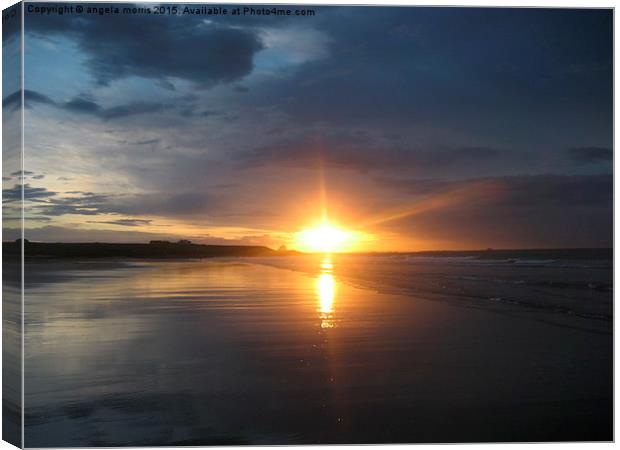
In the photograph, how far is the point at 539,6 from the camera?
4863 mm

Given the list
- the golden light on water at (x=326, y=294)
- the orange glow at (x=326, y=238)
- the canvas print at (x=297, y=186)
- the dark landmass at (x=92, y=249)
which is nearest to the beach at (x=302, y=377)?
the canvas print at (x=297, y=186)

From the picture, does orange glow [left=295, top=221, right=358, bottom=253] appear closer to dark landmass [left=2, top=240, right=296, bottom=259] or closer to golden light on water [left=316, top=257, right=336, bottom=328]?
dark landmass [left=2, top=240, right=296, bottom=259]

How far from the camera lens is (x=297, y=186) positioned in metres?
5.58

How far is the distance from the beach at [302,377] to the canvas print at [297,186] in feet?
0.07

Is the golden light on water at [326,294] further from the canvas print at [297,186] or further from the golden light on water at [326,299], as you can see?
the canvas print at [297,186]

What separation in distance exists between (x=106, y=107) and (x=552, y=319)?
17.9ft

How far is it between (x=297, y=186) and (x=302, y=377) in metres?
1.73

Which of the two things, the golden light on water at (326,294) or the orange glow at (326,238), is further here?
the golden light on water at (326,294)

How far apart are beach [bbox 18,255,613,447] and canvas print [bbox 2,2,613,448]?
0.07 ft

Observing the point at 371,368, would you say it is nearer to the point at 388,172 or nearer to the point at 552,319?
the point at 388,172

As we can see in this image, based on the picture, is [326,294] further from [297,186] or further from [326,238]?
[297,186]

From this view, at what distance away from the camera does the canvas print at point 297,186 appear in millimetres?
4465

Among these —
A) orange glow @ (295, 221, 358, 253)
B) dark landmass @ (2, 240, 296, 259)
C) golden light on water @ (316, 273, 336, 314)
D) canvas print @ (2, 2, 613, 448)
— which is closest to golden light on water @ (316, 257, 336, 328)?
golden light on water @ (316, 273, 336, 314)

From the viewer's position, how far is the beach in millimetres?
4344
